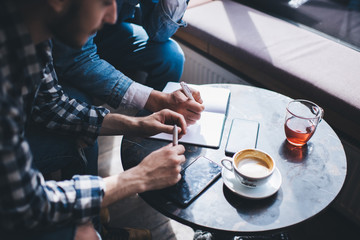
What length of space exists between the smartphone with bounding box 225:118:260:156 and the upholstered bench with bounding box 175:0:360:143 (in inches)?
19.0

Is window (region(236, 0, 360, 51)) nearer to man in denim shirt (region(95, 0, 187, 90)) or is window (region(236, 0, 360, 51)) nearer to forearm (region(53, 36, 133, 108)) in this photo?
man in denim shirt (region(95, 0, 187, 90))

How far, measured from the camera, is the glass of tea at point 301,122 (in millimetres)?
1029

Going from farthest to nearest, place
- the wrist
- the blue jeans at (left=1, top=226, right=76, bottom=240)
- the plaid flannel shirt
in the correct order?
1. the wrist
2. the blue jeans at (left=1, top=226, right=76, bottom=240)
3. the plaid flannel shirt

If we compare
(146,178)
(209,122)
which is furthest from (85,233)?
(209,122)

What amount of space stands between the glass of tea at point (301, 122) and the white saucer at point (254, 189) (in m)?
0.15

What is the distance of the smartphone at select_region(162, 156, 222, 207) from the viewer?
3.02 feet

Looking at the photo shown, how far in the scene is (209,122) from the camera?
1.17 meters

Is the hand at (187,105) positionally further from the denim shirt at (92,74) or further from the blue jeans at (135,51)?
the blue jeans at (135,51)

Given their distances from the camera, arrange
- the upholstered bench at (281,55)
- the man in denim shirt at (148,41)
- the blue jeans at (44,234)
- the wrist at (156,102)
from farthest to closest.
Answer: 1. the man in denim shirt at (148,41)
2. the upholstered bench at (281,55)
3. the wrist at (156,102)
4. the blue jeans at (44,234)

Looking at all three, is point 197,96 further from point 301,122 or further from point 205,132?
point 301,122

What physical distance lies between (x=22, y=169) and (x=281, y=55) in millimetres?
1308

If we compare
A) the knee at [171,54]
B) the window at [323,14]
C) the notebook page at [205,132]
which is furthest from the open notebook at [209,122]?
the window at [323,14]

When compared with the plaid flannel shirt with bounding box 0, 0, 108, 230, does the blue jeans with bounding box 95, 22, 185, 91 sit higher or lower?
lower

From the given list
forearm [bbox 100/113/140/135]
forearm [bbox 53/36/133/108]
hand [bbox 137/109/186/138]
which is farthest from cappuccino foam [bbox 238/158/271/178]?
forearm [bbox 53/36/133/108]
